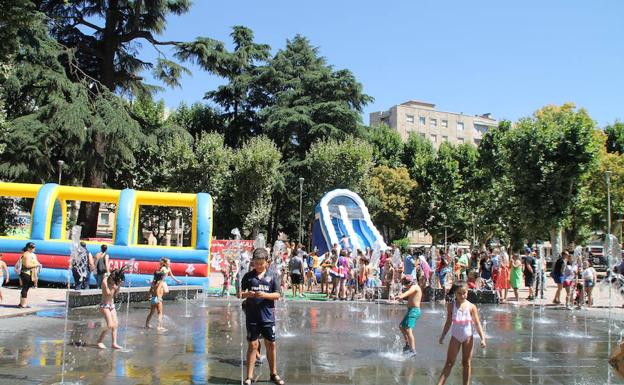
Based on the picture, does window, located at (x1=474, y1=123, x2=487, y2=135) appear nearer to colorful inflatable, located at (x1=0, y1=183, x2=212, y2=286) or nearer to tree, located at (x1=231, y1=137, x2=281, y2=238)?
tree, located at (x1=231, y1=137, x2=281, y2=238)

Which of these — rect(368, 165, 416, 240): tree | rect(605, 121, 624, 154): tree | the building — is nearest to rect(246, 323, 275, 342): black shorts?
rect(368, 165, 416, 240): tree

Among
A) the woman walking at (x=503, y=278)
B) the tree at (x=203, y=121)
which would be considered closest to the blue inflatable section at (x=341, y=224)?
the woman walking at (x=503, y=278)

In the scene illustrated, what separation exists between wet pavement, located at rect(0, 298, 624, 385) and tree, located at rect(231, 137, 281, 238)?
2289cm

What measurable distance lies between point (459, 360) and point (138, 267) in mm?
13393

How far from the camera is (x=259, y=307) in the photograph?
7.14 m

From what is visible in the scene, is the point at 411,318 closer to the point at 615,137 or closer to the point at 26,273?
the point at 26,273

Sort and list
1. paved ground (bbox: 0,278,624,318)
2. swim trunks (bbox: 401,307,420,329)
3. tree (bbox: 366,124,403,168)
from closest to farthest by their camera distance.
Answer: swim trunks (bbox: 401,307,420,329) → paved ground (bbox: 0,278,624,318) → tree (bbox: 366,124,403,168)

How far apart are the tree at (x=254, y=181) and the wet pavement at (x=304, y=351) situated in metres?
22.9

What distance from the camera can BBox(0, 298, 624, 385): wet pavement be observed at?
7.73 meters

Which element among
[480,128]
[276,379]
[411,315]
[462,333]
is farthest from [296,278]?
[480,128]

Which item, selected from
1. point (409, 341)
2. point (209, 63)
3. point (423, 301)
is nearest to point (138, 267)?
point (423, 301)

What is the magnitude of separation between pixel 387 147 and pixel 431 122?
35.3 meters

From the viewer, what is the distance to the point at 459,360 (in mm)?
9188

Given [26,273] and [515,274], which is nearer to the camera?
[26,273]
